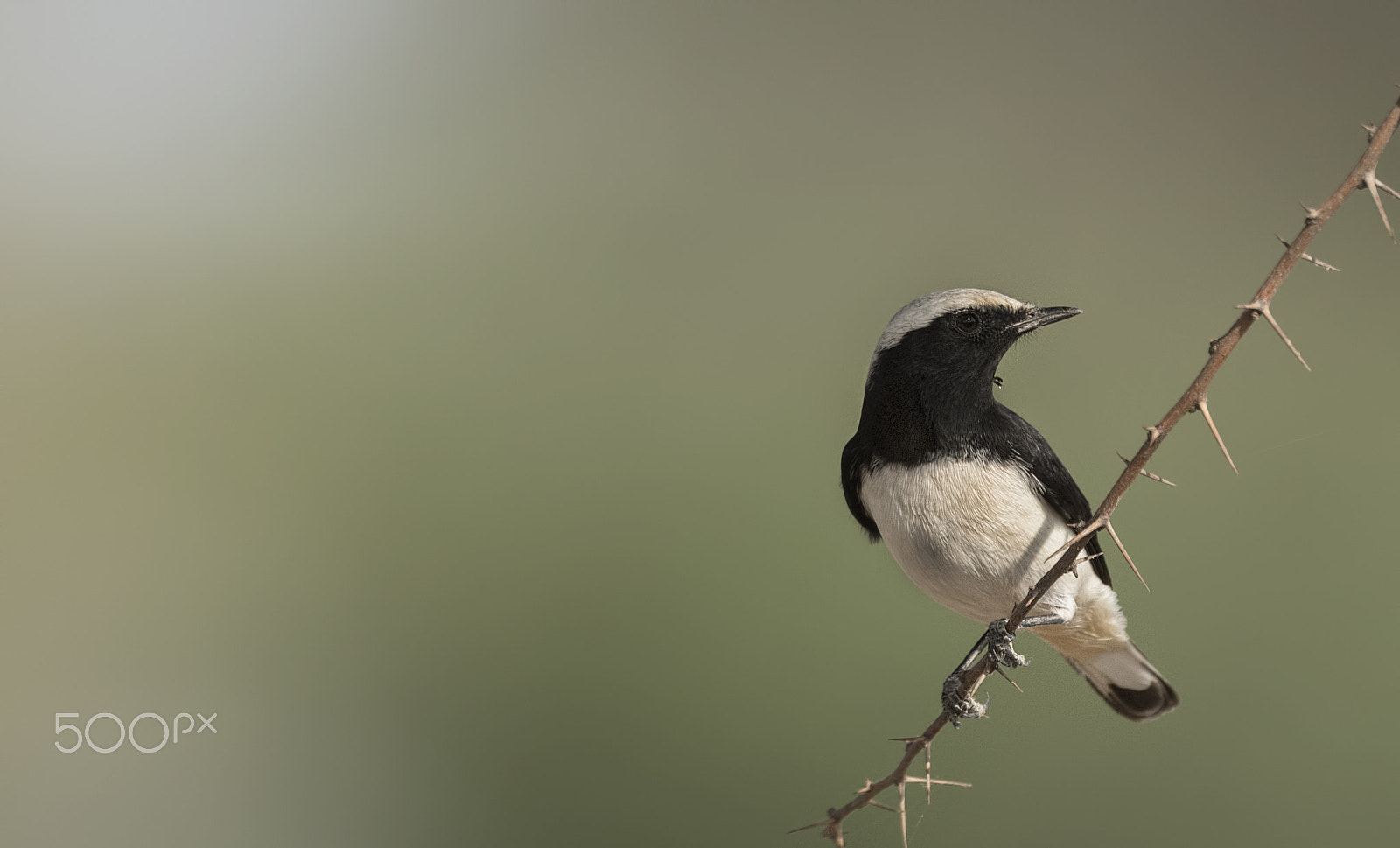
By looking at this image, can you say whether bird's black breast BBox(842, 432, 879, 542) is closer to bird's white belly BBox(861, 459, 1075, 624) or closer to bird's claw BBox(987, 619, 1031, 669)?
bird's white belly BBox(861, 459, 1075, 624)

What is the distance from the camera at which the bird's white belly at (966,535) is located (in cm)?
115

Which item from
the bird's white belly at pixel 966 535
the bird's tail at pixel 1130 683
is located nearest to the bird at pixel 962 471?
the bird's white belly at pixel 966 535

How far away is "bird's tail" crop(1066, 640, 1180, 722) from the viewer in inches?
57.4

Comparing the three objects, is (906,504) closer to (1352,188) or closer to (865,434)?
(865,434)

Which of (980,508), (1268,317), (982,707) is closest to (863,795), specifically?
(982,707)

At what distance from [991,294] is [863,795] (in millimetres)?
497

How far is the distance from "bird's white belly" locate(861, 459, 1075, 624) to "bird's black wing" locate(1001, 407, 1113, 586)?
0.06 meters

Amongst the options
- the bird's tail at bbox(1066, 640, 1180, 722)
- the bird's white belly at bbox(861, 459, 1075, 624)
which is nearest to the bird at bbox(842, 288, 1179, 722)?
the bird's white belly at bbox(861, 459, 1075, 624)

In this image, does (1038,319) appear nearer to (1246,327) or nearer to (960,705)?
(1246,327)

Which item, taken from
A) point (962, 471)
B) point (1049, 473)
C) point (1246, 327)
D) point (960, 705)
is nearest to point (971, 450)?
point (962, 471)

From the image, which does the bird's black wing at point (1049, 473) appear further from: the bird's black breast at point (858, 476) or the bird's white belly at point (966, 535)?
the bird's black breast at point (858, 476)

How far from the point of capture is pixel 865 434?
4.11 feet

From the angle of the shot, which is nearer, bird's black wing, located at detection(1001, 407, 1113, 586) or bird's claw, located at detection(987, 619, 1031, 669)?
bird's claw, located at detection(987, 619, 1031, 669)

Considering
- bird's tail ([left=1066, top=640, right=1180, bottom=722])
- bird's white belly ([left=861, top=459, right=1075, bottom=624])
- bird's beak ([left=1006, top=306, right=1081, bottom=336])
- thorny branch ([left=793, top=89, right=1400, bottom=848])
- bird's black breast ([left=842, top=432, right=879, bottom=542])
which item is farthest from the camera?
bird's tail ([left=1066, top=640, right=1180, bottom=722])
